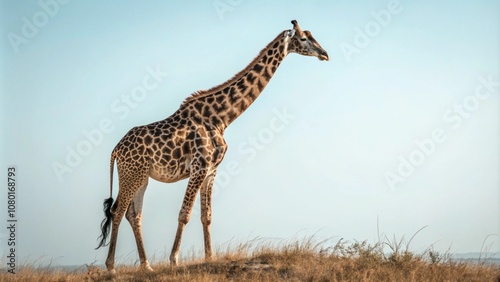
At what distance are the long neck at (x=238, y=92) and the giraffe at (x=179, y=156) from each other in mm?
24

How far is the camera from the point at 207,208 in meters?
15.5

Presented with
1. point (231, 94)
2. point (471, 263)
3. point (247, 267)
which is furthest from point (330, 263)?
point (231, 94)

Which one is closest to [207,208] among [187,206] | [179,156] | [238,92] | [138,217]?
[187,206]

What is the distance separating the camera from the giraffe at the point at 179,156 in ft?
49.4

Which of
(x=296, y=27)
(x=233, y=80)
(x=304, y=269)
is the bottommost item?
(x=304, y=269)

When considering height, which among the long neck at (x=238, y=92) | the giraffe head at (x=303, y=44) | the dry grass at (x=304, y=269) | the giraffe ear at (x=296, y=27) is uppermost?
the giraffe ear at (x=296, y=27)

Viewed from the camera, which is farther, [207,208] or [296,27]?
[296,27]

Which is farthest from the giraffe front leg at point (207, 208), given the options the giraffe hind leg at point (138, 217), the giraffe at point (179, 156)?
the giraffe hind leg at point (138, 217)

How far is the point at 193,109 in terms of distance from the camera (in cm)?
1609

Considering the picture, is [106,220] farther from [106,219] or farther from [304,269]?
[304,269]

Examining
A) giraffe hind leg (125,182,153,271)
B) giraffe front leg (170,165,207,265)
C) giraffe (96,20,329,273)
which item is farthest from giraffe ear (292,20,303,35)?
giraffe hind leg (125,182,153,271)

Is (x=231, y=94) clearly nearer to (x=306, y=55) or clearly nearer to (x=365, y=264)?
(x=306, y=55)

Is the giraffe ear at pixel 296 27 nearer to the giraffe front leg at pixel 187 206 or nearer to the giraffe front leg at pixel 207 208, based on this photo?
the giraffe front leg at pixel 207 208

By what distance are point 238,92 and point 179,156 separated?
2.28 m
